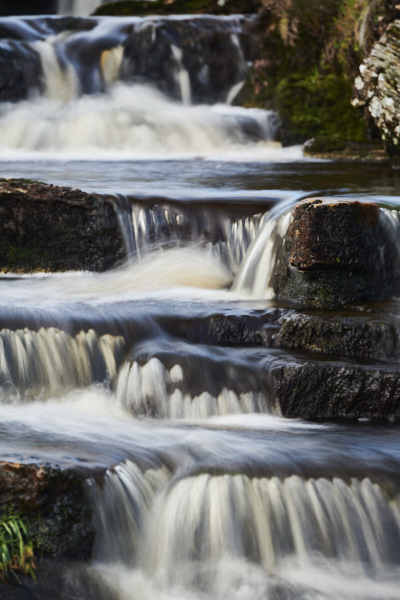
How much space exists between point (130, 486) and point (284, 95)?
1101 centimetres

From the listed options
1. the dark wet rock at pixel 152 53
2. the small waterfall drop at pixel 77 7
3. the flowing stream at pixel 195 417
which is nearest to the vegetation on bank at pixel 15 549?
the flowing stream at pixel 195 417

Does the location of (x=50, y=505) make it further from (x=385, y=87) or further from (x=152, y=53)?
(x=152, y=53)

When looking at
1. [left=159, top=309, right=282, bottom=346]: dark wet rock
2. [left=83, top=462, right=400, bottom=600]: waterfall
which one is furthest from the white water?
[left=83, top=462, right=400, bottom=600]: waterfall

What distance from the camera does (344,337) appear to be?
526 cm

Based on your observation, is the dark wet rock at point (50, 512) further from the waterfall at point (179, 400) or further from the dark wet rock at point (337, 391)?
the dark wet rock at point (337, 391)

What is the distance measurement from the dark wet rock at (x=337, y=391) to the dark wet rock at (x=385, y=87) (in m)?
6.25

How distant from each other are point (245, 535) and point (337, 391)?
1.35 m

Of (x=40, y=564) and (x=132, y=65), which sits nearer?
(x=40, y=564)

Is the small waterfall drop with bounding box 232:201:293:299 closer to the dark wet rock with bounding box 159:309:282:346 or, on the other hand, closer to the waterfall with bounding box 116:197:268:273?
the waterfall with bounding box 116:197:268:273

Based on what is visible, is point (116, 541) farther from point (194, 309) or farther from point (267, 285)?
point (267, 285)

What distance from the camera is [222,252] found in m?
7.29

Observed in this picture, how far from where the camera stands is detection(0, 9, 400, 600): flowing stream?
151 inches

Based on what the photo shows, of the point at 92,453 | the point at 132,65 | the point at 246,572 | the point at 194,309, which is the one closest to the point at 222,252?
the point at 194,309

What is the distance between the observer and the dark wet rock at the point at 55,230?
7012mm
